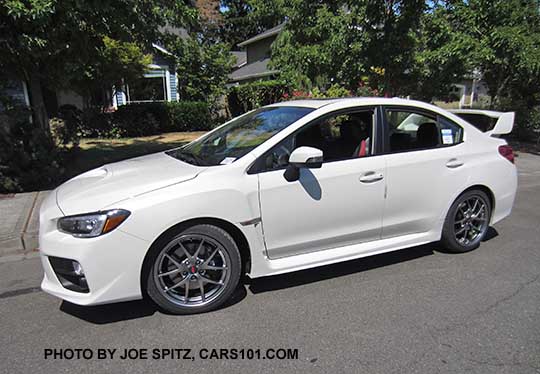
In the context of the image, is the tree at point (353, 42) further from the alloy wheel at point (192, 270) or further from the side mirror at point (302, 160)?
the alloy wheel at point (192, 270)

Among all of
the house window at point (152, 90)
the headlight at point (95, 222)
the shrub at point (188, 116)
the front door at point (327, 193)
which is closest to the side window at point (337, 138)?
the front door at point (327, 193)

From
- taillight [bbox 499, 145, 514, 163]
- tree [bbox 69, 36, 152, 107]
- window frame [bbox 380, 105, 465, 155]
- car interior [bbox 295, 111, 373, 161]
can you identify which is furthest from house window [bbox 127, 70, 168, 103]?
taillight [bbox 499, 145, 514, 163]

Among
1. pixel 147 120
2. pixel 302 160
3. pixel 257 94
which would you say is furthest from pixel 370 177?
pixel 257 94

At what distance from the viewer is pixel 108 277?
2.79 m

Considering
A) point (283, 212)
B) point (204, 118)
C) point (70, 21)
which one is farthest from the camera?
point (204, 118)

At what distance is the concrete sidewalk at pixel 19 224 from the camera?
4.46 meters

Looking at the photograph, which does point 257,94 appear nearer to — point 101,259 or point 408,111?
point 408,111

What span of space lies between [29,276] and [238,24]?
46.9 meters

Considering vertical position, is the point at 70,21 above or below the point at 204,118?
above

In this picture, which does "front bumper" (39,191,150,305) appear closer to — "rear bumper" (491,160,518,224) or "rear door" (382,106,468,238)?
"rear door" (382,106,468,238)

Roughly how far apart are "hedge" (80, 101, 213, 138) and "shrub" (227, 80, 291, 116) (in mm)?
1750

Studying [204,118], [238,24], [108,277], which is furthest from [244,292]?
[238,24]

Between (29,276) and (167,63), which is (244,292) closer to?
(29,276)

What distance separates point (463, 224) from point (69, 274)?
3.79 metres
